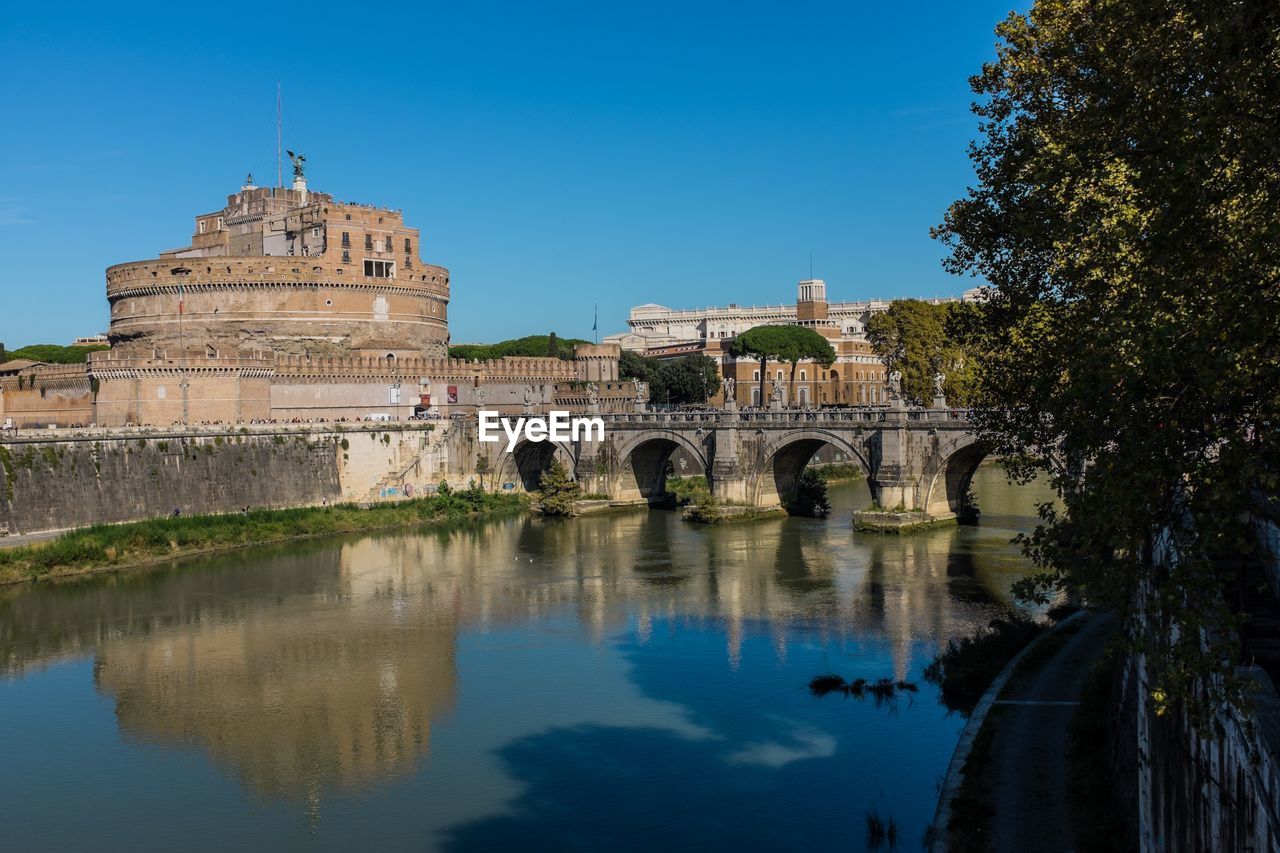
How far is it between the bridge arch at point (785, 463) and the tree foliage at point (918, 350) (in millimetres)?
6659

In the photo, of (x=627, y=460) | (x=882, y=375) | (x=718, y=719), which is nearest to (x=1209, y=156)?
(x=718, y=719)

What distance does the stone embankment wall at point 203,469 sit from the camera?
34969mm

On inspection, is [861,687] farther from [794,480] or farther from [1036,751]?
[794,480]

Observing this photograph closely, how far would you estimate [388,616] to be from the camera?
26172 mm

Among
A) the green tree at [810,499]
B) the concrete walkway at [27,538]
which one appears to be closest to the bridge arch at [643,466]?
the green tree at [810,499]

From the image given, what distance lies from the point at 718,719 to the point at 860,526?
18.3m

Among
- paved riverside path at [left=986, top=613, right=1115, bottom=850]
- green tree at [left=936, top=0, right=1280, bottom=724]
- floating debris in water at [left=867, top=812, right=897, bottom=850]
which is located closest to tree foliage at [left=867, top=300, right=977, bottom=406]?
paved riverside path at [left=986, top=613, right=1115, bottom=850]

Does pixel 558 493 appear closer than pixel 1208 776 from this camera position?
No

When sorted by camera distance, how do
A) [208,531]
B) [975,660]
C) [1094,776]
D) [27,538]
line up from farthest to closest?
[208,531], [27,538], [975,660], [1094,776]

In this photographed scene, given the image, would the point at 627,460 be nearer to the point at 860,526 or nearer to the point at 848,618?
the point at 860,526

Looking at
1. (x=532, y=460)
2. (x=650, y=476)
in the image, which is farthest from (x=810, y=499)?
(x=532, y=460)

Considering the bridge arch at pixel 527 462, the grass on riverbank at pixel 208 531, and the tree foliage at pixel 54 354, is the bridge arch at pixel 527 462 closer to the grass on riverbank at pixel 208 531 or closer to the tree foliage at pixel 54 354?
the grass on riverbank at pixel 208 531

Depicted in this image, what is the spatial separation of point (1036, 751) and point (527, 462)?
1463 inches

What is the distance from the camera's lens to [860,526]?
35750mm
